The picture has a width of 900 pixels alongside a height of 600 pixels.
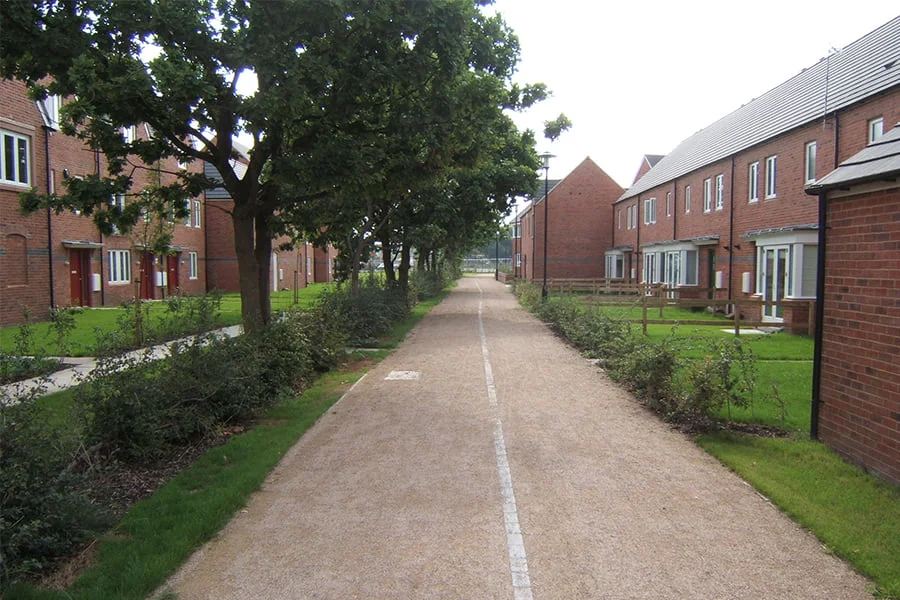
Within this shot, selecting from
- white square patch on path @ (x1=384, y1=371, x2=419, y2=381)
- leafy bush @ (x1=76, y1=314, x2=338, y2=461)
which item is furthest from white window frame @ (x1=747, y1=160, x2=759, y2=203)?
leafy bush @ (x1=76, y1=314, x2=338, y2=461)

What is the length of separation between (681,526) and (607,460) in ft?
6.07

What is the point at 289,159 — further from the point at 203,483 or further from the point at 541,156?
the point at 541,156

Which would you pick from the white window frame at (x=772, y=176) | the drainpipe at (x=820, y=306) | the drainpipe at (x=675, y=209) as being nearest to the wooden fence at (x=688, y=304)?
the drainpipe at (x=675, y=209)

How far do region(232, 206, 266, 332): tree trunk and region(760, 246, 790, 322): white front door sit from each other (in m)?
15.5

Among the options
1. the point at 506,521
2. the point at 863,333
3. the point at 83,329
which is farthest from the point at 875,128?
the point at 83,329

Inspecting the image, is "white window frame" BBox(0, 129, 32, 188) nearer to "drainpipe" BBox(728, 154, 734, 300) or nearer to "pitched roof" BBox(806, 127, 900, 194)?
"pitched roof" BBox(806, 127, 900, 194)

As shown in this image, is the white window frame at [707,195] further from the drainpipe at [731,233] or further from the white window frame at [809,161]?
the white window frame at [809,161]

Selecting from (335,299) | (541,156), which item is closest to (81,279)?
(335,299)

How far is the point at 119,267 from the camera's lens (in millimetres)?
28734

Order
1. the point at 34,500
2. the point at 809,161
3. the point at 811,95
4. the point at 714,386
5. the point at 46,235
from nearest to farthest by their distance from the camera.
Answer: the point at 34,500 < the point at 714,386 < the point at 809,161 < the point at 46,235 < the point at 811,95

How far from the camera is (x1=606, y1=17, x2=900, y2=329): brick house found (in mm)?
18344

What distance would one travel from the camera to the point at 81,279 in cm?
2561

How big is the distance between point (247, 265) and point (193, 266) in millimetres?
28032

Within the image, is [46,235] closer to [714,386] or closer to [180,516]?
[180,516]
